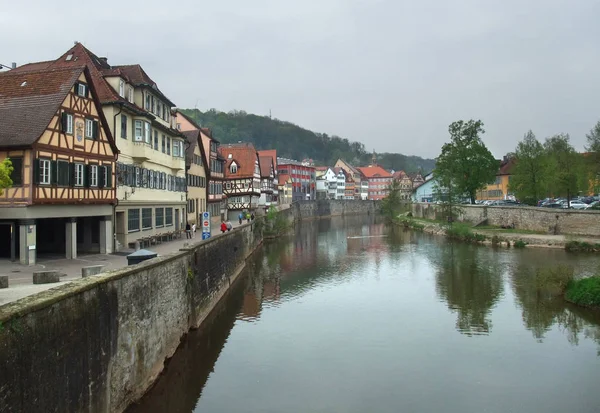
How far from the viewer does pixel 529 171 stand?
5769 centimetres

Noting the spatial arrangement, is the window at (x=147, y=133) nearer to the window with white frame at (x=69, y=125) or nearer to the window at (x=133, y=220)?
the window at (x=133, y=220)

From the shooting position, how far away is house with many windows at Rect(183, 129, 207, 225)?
132ft

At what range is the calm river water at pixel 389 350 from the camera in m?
13.6

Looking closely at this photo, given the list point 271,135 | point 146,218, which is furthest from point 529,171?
point 271,135

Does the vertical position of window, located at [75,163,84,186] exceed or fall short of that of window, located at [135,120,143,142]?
it falls short

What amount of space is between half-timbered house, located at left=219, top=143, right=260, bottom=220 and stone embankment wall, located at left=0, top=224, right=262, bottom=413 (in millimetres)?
40836

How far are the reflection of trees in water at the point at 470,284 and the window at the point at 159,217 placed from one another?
56.7 feet

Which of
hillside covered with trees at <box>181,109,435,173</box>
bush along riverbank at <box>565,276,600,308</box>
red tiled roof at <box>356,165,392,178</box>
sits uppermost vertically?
hillside covered with trees at <box>181,109,435,173</box>

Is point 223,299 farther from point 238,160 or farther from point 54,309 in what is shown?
point 238,160

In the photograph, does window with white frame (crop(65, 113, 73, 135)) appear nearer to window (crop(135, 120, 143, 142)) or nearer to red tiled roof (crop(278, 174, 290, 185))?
window (crop(135, 120, 143, 142))

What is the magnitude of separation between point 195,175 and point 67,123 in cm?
2158

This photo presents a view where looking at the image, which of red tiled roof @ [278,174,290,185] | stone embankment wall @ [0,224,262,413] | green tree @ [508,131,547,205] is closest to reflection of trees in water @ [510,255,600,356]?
stone embankment wall @ [0,224,262,413]

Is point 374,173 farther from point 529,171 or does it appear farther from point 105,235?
point 105,235

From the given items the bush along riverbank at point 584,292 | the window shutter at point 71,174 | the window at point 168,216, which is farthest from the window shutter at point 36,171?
the bush along riverbank at point 584,292
